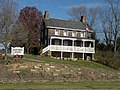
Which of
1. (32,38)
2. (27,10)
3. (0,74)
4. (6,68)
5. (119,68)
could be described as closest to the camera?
(0,74)

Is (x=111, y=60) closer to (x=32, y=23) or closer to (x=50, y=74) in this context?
(x=50, y=74)

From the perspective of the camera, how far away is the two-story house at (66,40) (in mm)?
54253

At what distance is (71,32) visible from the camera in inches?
2357

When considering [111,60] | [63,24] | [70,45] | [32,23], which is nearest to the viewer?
[111,60]

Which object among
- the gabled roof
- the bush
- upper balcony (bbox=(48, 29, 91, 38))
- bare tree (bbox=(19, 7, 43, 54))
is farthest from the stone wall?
bare tree (bbox=(19, 7, 43, 54))

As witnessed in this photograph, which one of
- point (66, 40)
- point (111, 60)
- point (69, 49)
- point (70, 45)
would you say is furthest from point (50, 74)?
point (70, 45)

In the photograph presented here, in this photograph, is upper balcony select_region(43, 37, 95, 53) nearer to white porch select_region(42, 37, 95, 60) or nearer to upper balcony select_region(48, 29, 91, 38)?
white porch select_region(42, 37, 95, 60)

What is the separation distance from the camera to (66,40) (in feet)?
192

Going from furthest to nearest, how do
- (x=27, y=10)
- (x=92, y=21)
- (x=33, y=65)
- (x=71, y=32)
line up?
(x=92, y=21), (x=27, y=10), (x=71, y=32), (x=33, y=65)

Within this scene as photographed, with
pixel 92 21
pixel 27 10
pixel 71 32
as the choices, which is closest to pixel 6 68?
pixel 71 32

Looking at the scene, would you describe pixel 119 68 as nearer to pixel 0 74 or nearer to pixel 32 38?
pixel 0 74

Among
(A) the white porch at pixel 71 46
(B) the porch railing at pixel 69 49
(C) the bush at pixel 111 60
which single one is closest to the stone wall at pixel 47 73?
(C) the bush at pixel 111 60

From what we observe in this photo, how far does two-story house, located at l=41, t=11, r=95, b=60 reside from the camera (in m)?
54.3

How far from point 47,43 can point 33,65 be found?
26909mm
